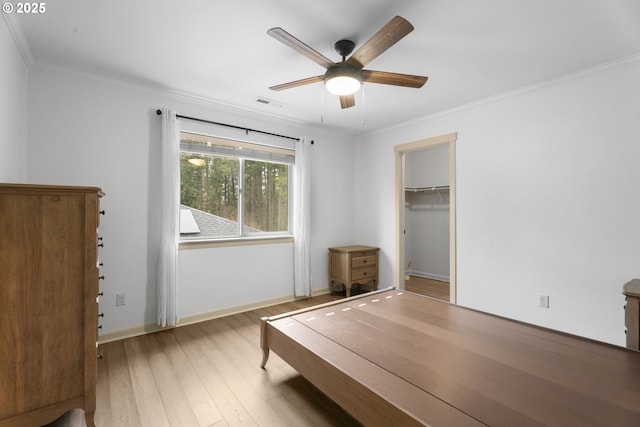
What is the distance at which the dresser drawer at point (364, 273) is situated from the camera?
3975 millimetres

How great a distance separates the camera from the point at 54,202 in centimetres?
146

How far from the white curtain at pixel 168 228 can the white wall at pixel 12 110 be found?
100 cm

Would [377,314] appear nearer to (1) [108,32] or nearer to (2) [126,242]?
(2) [126,242]

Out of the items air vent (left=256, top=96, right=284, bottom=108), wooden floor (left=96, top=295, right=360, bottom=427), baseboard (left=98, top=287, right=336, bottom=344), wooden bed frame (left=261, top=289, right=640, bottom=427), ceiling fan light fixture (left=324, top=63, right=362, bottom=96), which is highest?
air vent (left=256, top=96, right=284, bottom=108)

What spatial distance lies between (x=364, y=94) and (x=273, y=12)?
4.75 feet

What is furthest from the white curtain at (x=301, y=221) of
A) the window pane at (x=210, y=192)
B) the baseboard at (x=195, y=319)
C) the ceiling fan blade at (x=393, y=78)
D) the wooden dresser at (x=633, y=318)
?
the wooden dresser at (x=633, y=318)

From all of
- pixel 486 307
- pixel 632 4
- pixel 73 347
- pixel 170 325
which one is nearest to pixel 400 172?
pixel 486 307

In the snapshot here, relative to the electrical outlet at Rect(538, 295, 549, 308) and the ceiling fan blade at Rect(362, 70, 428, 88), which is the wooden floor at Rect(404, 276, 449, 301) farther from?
the ceiling fan blade at Rect(362, 70, 428, 88)

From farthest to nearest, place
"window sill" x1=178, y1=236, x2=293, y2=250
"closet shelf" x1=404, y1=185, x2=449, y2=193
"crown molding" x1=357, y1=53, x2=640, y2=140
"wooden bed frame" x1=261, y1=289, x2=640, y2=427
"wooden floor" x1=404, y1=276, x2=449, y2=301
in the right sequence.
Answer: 1. "closet shelf" x1=404, y1=185, x2=449, y2=193
2. "wooden floor" x1=404, y1=276, x2=449, y2=301
3. "window sill" x1=178, y1=236, x2=293, y2=250
4. "crown molding" x1=357, y1=53, x2=640, y2=140
5. "wooden bed frame" x1=261, y1=289, x2=640, y2=427

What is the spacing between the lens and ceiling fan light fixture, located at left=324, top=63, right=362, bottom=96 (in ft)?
6.23

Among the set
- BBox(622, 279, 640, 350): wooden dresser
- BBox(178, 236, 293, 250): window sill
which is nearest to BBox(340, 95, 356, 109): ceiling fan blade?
BBox(178, 236, 293, 250): window sill

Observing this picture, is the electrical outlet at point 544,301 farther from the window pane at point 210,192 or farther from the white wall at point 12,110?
the white wall at point 12,110

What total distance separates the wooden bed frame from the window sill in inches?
56.8

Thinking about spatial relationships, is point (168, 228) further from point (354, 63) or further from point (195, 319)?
point (354, 63)
